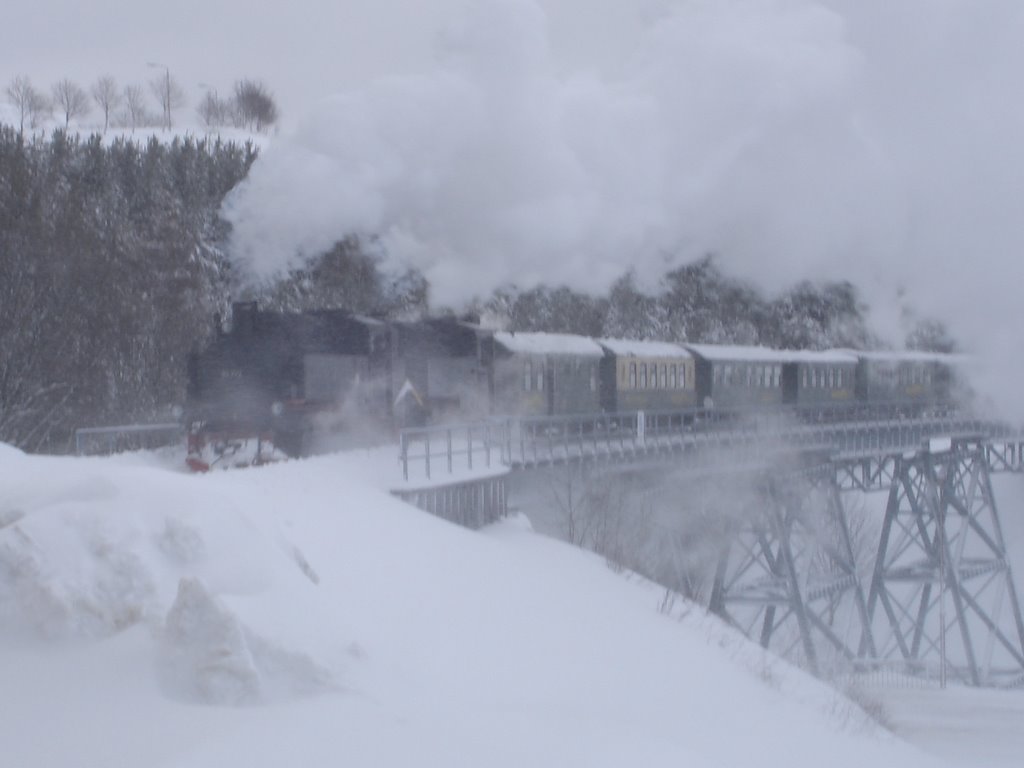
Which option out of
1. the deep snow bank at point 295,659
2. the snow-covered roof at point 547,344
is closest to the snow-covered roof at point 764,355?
the snow-covered roof at point 547,344

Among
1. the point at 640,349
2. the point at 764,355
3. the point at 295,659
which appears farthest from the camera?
the point at 764,355

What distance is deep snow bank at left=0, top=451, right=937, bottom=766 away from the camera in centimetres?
583

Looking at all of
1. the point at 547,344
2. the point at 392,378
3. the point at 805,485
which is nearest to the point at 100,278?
the point at 547,344

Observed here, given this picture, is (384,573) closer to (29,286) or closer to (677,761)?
(677,761)

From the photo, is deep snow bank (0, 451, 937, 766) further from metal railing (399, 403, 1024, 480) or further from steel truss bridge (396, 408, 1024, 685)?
steel truss bridge (396, 408, 1024, 685)

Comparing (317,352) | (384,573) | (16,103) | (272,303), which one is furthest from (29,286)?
(16,103)

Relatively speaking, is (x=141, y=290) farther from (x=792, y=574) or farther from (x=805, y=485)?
(x=805, y=485)

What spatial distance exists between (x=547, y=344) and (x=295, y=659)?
48.7 feet

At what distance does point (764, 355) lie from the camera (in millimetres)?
27922

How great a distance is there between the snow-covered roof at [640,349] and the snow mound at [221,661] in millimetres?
17006

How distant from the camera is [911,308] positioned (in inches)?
965

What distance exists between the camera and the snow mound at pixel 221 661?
6105mm

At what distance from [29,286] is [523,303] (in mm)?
10219

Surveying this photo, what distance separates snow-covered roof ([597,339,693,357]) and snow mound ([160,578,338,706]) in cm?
1701
